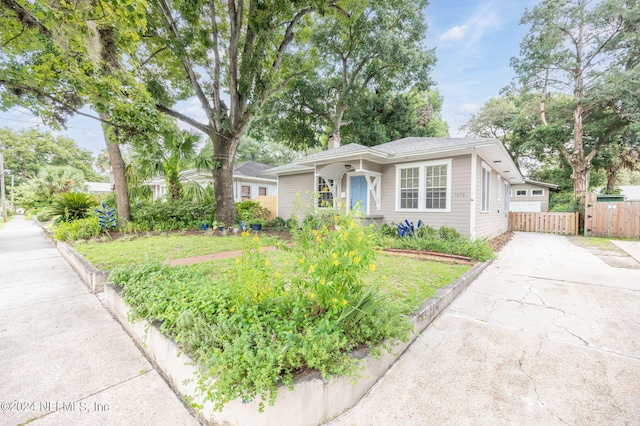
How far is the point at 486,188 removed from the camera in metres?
8.73

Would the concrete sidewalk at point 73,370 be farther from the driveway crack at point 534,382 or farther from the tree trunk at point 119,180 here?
the tree trunk at point 119,180

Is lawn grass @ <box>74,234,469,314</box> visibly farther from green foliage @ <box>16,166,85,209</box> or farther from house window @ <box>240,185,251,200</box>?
green foliage @ <box>16,166,85,209</box>

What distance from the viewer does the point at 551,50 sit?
14.5m

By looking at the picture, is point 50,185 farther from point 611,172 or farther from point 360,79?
point 611,172

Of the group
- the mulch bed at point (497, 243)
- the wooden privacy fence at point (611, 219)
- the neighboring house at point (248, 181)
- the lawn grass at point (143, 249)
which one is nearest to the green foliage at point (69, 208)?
the lawn grass at point (143, 249)

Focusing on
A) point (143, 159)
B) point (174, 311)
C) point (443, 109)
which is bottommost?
point (174, 311)

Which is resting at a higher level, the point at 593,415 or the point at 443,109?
the point at 443,109

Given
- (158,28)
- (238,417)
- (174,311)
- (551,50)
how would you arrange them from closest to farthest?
1. (238,417)
2. (174,311)
3. (158,28)
4. (551,50)

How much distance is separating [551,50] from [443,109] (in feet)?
23.4

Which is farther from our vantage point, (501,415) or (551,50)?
(551,50)

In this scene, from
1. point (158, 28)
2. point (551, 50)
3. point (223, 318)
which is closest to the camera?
point (223, 318)

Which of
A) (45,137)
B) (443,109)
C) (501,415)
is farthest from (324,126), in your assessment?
(45,137)

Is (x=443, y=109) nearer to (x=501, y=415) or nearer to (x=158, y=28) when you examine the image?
(x=158, y=28)

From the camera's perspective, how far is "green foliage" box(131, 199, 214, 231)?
9088 millimetres
